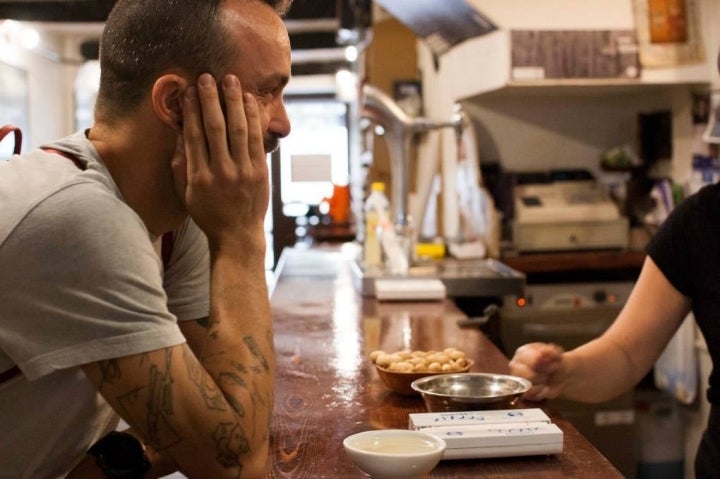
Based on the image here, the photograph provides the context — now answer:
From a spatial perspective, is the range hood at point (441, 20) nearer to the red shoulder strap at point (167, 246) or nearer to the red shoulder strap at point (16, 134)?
the red shoulder strap at point (167, 246)

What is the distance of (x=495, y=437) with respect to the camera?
1.28 metres

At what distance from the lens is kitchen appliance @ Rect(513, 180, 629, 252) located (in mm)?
3977

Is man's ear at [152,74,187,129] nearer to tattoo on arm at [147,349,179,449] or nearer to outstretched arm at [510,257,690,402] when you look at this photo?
tattoo on arm at [147,349,179,449]

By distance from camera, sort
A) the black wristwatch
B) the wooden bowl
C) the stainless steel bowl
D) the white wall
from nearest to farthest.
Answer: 1. the black wristwatch
2. the stainless steel bowl
3. the wooden bowl
4. the white wall

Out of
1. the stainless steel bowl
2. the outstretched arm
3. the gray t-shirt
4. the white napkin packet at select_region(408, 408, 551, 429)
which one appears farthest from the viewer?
the outstretched arm

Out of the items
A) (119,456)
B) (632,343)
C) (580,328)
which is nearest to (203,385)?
(119,456)

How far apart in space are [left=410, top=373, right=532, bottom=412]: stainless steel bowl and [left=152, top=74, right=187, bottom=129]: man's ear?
0.64 m

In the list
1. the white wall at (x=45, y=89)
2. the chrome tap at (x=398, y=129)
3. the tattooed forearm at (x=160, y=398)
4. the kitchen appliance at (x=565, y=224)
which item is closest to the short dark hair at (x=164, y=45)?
the tattooed forearm at (x=160, y=398)

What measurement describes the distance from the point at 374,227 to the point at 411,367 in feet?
6.56

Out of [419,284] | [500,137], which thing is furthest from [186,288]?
[500,137]

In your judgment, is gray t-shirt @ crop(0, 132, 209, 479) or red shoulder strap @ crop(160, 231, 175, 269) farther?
red shoulder strap @ crop(160, 231, 175, 269)

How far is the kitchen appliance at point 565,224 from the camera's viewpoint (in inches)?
157

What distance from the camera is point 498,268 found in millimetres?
3484

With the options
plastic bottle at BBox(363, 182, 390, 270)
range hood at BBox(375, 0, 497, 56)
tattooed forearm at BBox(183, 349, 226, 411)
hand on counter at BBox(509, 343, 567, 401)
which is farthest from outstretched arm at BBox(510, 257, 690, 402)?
range hood at BBox(375, 0, 497, 56)
